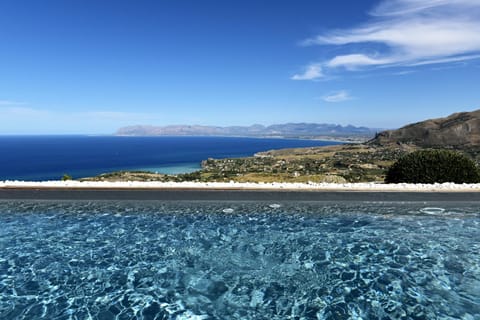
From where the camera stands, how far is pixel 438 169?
15.3 metres

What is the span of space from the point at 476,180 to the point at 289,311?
44.8 feet

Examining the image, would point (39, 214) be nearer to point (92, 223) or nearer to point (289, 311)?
point (92, 223)

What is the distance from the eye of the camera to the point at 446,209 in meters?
12.1

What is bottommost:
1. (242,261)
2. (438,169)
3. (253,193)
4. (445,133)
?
(242,261)

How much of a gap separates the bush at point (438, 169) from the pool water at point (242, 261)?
10.5 ft

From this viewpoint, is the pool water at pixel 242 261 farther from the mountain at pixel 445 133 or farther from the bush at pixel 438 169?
the mountain at pixel 445 133

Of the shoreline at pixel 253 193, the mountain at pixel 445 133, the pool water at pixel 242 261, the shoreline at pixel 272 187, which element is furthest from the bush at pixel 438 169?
the mountain at pixel 445 133

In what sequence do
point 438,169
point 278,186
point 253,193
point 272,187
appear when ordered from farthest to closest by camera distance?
point 438,169 → point 278,186 → point 272,187 → point 253,193

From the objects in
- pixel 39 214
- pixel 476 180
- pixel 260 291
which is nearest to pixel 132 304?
pixel 260 291

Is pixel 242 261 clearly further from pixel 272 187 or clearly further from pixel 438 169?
pixel 438 169

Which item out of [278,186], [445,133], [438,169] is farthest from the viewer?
[445,133]

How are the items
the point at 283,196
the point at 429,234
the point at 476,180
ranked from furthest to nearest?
the point at 476,180 < the point at 283,196 < the point at 429,234

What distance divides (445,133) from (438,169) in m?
94.0

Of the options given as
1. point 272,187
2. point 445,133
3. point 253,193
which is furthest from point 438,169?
point 445,133
